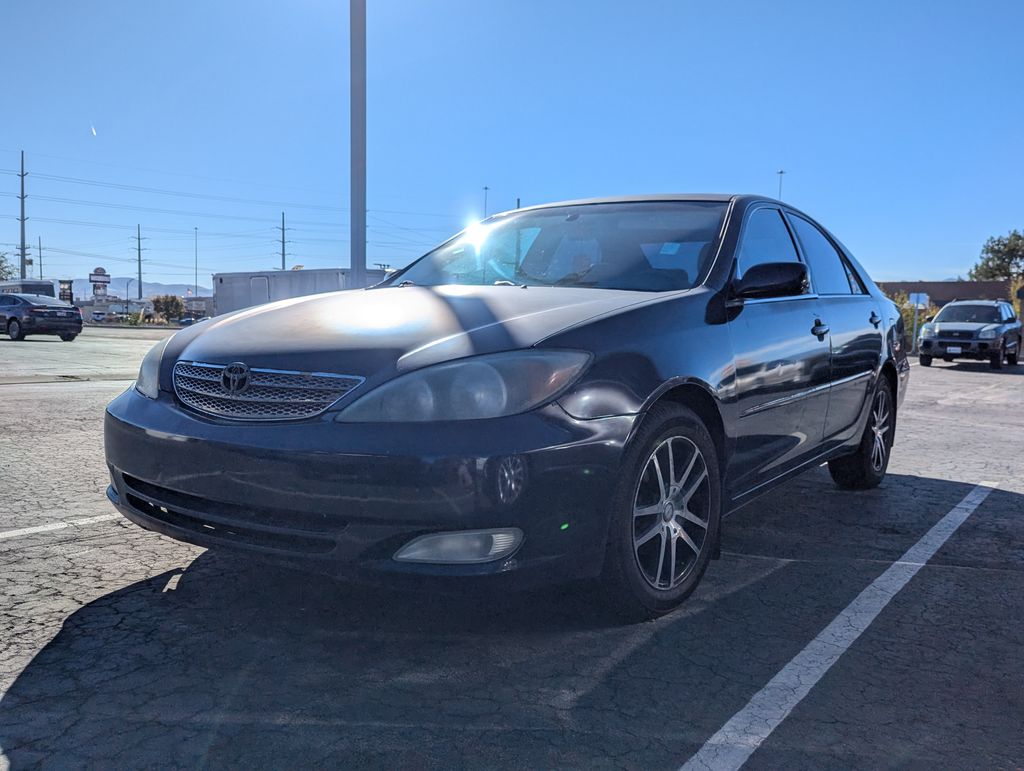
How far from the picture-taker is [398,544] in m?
2.42

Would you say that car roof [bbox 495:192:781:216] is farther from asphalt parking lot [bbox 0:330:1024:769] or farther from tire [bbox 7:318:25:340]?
tire [bbox 7:318:25:340]

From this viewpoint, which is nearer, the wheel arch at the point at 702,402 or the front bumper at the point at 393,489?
the front bumper at the point at 393,489

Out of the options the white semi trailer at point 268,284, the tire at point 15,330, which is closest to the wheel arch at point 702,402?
the tire at point 15,330

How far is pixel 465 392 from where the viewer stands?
8.13 ft

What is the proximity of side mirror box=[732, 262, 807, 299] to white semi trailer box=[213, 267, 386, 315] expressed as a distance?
25580 mm

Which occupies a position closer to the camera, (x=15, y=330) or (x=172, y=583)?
(x=172, y=583)

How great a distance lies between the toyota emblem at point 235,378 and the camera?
2.70 m

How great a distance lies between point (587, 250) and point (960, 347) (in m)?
18.6

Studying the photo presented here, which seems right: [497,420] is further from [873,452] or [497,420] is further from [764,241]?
[873,452]

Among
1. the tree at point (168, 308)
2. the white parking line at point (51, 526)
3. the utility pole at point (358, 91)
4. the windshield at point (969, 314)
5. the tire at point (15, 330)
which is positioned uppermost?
the utility pole at point (358, 91)

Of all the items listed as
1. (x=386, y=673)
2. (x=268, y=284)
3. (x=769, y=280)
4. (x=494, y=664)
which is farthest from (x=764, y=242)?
(x=268, y=284)

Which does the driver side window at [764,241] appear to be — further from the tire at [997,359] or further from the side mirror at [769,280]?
the tire at [997,359]

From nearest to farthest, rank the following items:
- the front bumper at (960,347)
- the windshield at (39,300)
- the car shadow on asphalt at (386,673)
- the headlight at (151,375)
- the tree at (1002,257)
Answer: the car shadow on asphalt at (386,673)
the headlight at (151,375)
the front bumper at (960,347)
the windshield at (39,300)
the tree at (1002,257)

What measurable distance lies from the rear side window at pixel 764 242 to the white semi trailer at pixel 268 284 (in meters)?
24.9
